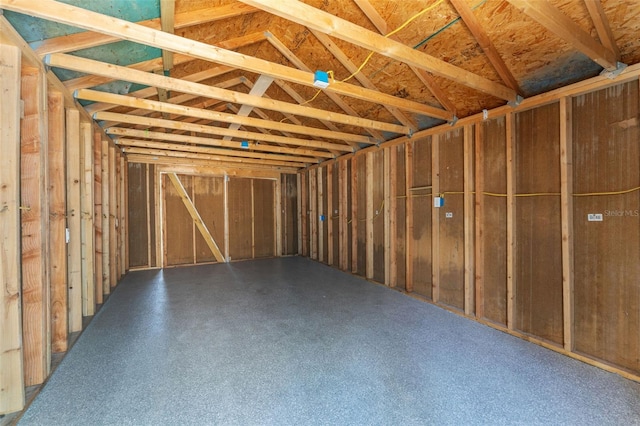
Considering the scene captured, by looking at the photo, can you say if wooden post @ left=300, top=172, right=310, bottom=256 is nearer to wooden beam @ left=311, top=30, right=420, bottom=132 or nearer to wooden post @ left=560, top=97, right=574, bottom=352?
wooden beam @ left=311, top=30, right=420, bottom=132

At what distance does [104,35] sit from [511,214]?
4027 millimetres

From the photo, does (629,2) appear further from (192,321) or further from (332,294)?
(192,321)

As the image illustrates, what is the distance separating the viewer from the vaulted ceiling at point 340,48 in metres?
1.88

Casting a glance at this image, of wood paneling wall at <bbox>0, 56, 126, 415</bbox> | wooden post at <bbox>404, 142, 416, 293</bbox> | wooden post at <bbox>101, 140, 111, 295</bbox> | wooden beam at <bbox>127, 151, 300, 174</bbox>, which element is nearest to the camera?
wood paneling wall at <bbox>0, 56, 126, 415</bbox>

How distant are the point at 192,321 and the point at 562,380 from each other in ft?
11.0

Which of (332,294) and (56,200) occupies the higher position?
(56,200)

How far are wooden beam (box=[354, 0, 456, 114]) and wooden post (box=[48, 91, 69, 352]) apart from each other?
280 centimetres

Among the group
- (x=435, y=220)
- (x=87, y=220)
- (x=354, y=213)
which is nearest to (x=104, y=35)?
(x=87, y=220)

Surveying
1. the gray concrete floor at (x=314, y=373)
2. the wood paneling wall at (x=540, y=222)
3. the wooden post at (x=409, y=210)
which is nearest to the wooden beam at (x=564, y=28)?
the wood paneling wall at (x=540, y=222)

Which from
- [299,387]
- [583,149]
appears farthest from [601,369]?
[299,387]

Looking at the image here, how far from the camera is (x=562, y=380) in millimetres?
2066

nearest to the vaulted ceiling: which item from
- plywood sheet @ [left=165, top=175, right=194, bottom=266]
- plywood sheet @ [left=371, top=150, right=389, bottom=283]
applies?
plywood sheet @ [left=371, top=150, right=389, bottom=283]

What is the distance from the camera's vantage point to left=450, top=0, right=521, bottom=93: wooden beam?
2.27 m

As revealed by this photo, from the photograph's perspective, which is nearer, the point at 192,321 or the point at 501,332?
the point at 501,332
